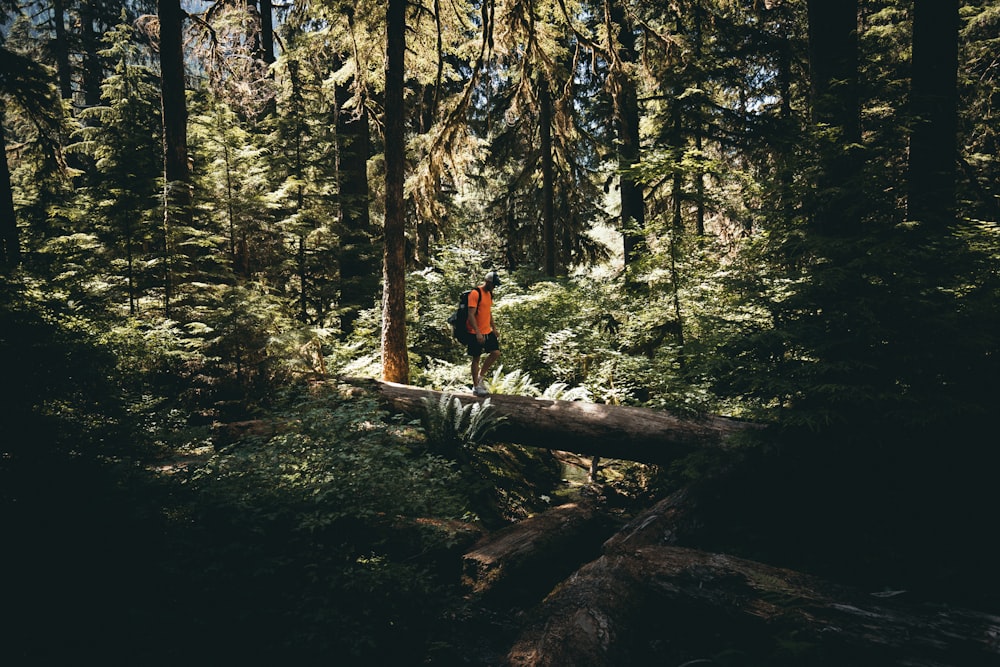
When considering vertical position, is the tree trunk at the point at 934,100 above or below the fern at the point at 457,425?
above

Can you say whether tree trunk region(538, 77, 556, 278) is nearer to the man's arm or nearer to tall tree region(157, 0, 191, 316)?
the man's arm

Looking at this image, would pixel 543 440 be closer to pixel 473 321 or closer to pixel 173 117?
pixel 473 321

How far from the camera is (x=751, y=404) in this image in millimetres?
7227

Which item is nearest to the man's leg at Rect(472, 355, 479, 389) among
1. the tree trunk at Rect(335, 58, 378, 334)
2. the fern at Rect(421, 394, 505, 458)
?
the fern at Rect(421, 394, 505, 458)

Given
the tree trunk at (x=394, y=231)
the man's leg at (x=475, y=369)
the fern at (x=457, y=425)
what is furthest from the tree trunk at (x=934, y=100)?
the tree trunk at (x=394, y=231)

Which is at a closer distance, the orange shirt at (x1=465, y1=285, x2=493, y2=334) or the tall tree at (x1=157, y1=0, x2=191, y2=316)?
the orange shirt at (x1=465, y1=285, x2=493, y2=334)

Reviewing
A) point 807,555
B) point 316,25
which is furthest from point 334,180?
point 807,555

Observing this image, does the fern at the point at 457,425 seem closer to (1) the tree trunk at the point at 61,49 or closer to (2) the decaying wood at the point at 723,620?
(2) the decaying wood at the point at 723,620

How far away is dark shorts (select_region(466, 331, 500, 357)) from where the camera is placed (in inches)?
338

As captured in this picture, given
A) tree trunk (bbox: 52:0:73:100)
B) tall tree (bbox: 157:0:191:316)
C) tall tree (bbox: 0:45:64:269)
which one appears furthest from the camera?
tree trunk (bbox: 52:0:73:100)

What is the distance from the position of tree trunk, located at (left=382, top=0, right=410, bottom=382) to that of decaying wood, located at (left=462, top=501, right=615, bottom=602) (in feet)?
14.3

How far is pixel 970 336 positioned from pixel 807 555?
7.42 feet

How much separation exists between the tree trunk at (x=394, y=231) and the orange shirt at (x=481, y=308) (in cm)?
126

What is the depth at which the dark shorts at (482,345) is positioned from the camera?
28.1 feet
